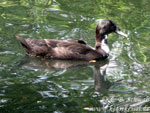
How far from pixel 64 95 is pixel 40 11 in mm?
5578

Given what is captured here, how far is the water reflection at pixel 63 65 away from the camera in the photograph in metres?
9.67

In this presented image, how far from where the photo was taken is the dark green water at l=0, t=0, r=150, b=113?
7938mm

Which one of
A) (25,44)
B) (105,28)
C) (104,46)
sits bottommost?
(104,46)

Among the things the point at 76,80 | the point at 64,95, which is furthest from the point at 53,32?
the point at 64,95

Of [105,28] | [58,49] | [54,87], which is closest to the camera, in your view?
[54,87]

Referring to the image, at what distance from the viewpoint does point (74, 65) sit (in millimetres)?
10188

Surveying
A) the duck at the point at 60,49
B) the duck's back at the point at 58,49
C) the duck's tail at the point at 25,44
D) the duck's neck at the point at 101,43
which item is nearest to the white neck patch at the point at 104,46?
the duck's neck at the point at 101,43

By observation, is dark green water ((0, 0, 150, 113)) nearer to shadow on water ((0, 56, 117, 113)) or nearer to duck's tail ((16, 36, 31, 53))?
shadow on water ((0, 56, 117, 113))

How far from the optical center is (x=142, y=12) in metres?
13.5

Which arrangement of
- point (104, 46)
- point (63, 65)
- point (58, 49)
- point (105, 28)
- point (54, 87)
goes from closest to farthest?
1. point (54, 87)
2. point (63, 65)
3. point (58, 49)
4. point (104, 46)
5. point (105, 28)

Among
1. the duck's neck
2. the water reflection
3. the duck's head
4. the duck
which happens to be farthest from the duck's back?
the duck's head

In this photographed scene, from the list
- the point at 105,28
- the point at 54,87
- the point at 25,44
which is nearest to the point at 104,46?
the point at 105,28

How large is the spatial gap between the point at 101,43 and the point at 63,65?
4.58 feet

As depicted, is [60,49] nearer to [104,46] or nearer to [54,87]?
[104,46]
